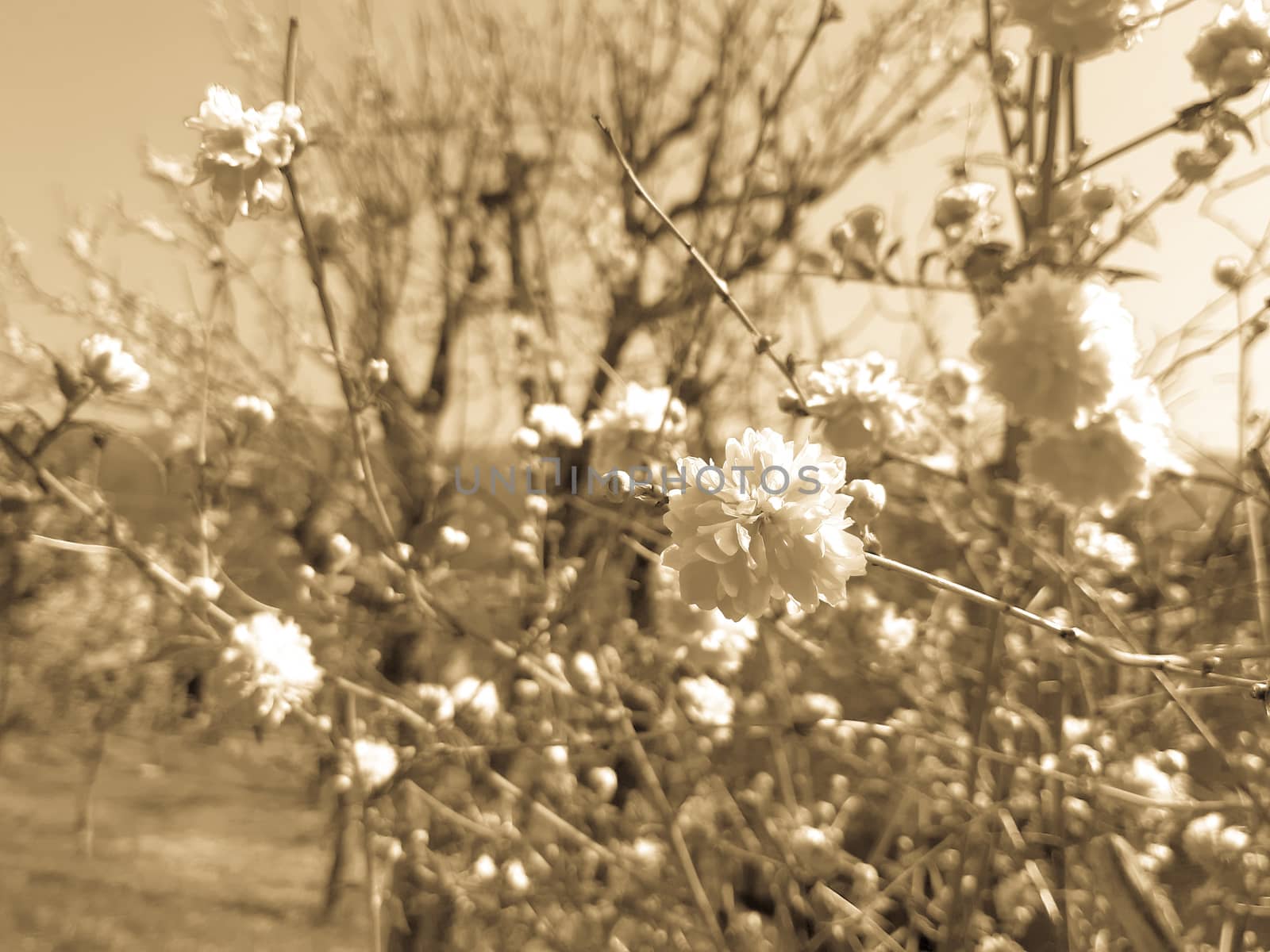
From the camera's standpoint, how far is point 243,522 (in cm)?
362

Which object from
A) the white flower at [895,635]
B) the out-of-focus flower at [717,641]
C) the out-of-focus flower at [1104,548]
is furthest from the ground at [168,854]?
the out-of-focus flower at [1104,548]

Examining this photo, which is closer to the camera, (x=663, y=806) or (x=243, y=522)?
(x=663, y=806)

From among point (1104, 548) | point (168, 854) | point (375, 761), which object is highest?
point (1104, 548)

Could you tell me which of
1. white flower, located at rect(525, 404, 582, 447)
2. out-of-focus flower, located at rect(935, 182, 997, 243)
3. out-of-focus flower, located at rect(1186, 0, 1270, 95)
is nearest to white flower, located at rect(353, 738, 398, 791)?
white flower, located at rect(525, 404, 582, 447)

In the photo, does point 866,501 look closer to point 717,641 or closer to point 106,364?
point 717,641

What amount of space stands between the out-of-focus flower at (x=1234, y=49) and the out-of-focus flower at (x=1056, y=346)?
0.26m

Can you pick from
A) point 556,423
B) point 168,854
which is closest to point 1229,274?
point 556,423

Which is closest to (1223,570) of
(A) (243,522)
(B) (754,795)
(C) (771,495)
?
(B) (754,795)

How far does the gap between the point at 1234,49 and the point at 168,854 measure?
16.1 ft

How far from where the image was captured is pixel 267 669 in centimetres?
123

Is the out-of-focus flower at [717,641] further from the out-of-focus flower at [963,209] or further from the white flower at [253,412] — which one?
the white flower at [253,412]

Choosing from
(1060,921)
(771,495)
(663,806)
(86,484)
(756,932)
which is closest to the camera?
(771,495)

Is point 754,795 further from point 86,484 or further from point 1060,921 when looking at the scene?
point 86,484

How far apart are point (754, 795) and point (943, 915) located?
421 mm
